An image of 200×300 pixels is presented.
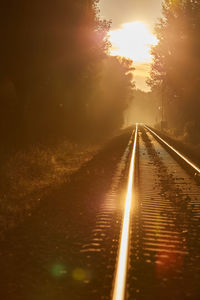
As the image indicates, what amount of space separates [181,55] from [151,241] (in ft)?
111

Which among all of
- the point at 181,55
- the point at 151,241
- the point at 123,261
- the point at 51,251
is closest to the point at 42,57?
the point at 151,241

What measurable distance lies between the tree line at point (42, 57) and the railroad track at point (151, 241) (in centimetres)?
816

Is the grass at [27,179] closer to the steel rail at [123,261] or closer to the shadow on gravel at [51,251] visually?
the shadow on gravel at [51,251]

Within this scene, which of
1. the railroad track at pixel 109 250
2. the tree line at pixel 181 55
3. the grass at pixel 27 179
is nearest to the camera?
the railroad track at pixel 109 250

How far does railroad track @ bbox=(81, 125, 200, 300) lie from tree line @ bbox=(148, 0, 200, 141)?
25355 millimetres

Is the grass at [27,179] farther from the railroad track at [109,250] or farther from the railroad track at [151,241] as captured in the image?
the railroad track at [151,241]

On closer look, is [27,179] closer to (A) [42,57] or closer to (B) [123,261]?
(A) [42,57]

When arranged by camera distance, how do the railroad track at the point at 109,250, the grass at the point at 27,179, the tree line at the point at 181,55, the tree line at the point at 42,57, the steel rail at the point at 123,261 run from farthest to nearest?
the tree line at the point at 181,55 → the tree line at the point at 42,57 → the grass at the point at 27,179 → the railroad track at the point at 109,250 → the steel rail at the point at 123,261

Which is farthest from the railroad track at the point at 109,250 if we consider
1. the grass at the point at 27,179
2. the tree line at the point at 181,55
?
the tree line at the point at 181,55

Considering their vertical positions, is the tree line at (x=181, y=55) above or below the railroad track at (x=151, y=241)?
above

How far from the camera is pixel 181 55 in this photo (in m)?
39.6

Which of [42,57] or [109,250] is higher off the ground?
[42,57]

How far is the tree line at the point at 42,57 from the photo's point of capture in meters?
19.4

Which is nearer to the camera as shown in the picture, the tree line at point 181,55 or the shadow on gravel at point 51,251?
the shadow on gravel at point 51,251
